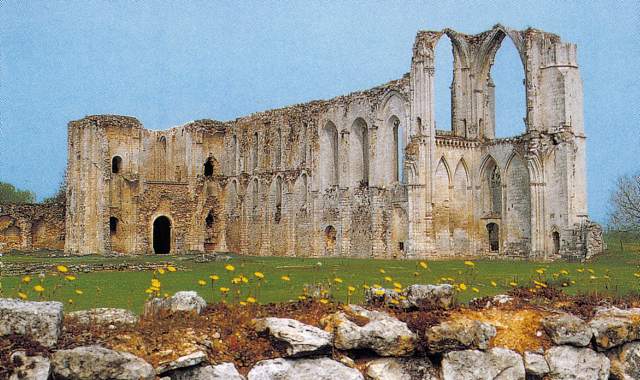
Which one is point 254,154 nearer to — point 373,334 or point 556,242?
point 556,242

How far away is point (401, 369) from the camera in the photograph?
34.2 ft

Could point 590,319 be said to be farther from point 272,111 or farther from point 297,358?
point 272,111

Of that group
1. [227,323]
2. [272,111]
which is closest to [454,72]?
[272,111]

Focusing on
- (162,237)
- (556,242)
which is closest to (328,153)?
(556,242)

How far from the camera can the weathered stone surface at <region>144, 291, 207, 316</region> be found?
10.1m

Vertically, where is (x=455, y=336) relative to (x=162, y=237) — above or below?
below

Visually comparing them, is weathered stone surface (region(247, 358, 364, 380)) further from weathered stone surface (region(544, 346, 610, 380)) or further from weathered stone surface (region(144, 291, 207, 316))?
weathered stone surface (region(544, 346, 610, 380))

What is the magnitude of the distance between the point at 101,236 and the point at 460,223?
21.8 meters

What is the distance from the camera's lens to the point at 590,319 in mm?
11859

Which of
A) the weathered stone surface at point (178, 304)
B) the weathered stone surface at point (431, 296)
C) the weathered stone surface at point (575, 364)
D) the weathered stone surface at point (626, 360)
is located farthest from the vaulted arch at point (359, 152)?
the weathered stone surface at point (178, 304)

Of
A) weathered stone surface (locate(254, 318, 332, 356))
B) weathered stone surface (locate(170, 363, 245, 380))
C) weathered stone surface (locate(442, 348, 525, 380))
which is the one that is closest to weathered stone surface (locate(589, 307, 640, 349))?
weathered stone surface (locate(442, 348, 525, 380))

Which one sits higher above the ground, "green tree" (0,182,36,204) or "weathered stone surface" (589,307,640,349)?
"green tree" (0,182,36,204)

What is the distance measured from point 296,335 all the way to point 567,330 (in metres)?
4.29

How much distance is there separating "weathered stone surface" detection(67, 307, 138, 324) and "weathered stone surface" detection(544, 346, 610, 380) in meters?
6.06
